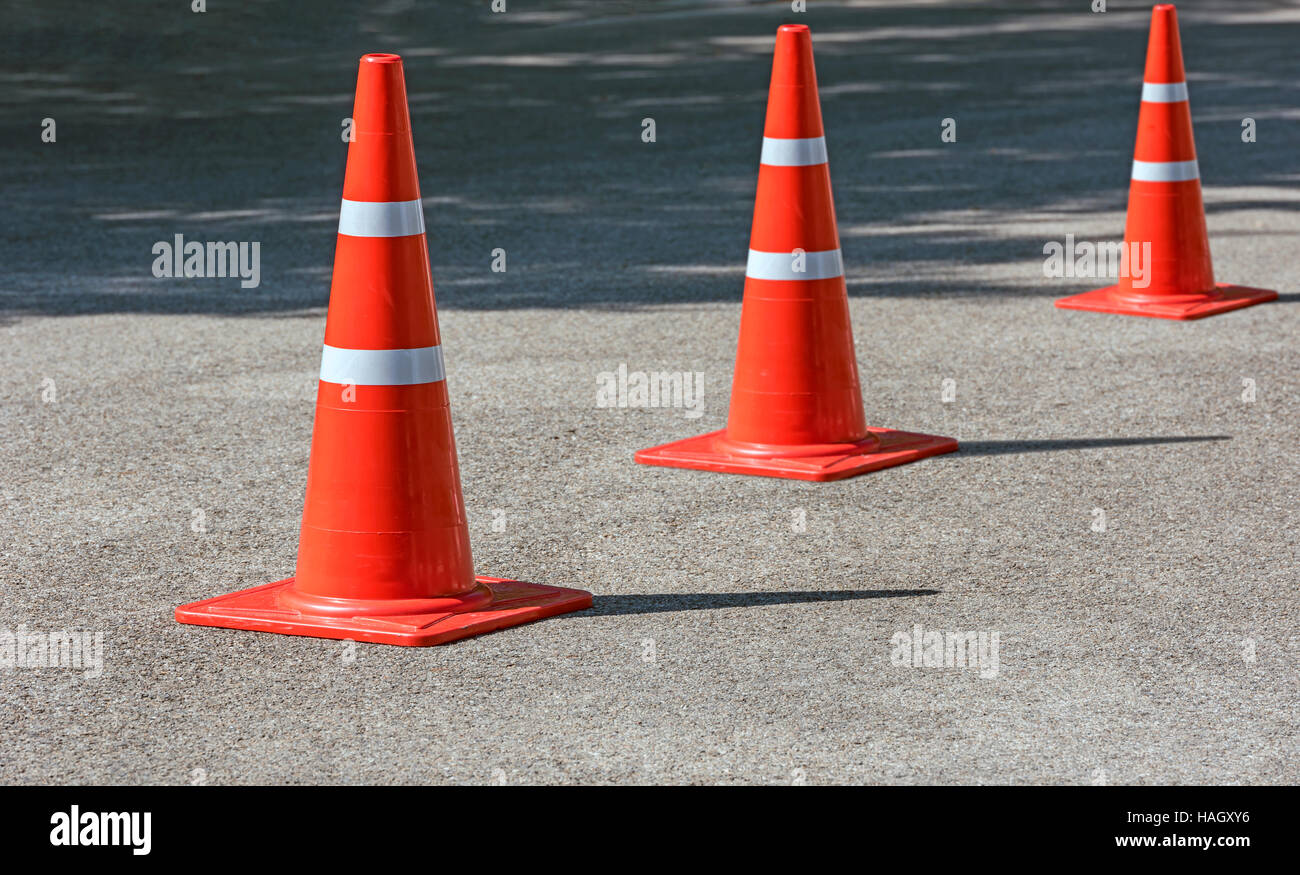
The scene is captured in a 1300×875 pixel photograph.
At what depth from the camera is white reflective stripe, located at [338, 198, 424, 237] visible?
4816 millimetres

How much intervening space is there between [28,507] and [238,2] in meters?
19.6

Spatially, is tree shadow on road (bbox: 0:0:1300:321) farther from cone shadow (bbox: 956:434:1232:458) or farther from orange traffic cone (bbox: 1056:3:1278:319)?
cone shadow (bbox: 956:434:1232:458)

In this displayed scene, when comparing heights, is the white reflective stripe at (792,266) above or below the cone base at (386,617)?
above

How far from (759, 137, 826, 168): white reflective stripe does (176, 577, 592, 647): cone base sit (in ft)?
6.25

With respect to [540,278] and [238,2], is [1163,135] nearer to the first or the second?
[540,278]

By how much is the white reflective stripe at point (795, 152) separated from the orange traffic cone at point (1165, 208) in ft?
9.50

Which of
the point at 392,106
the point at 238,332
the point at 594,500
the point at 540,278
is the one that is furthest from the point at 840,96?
the point at 392,106

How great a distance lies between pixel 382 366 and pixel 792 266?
1921 mm
